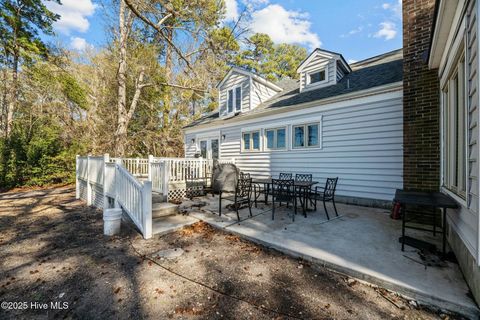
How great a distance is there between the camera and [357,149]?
6395 millimetres

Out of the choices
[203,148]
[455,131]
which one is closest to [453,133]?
[455,131]

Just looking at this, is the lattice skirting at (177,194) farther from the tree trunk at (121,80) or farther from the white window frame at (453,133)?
the white window frame at (453,133)

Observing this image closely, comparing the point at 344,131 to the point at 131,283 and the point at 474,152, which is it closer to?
the point at 474,152

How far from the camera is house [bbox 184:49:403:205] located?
19.3 feet

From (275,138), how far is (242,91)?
10.9 ft

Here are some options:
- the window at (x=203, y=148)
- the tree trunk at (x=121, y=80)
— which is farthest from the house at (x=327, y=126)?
the tree trunk at (x=121, y=80)

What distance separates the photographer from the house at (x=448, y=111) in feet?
7.04

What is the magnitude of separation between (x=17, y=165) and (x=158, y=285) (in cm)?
1446

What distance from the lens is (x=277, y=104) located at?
8.80m

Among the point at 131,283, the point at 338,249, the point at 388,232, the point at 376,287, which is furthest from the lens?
the point at 388,232

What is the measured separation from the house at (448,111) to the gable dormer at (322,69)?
10.1ft

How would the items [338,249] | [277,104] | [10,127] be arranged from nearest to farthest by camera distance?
[338,249] → [277,104] → [10,127]

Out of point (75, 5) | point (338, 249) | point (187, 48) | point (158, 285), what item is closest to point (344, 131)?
point (338, 249)

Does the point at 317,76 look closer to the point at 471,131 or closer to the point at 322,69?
the point at 322,69
